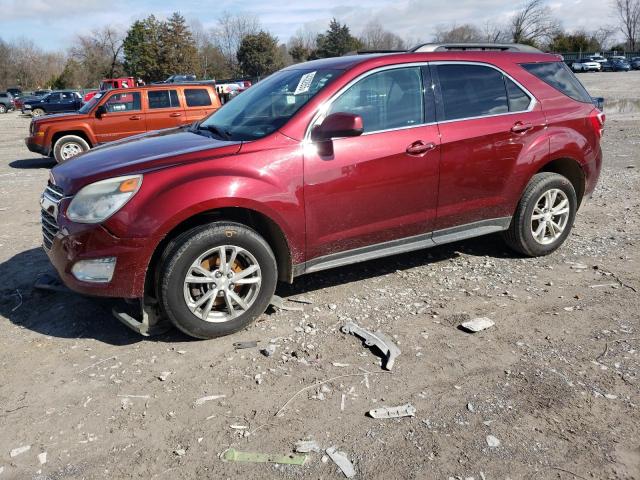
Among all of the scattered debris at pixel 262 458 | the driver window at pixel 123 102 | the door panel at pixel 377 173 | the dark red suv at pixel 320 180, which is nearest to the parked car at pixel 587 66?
the driver window at pixel 123 102

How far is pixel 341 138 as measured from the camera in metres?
3.94

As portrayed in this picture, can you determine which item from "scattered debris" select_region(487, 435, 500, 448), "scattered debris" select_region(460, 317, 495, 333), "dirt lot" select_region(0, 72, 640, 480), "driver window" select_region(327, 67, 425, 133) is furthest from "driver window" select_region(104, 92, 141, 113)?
"scattered debris" select_region(487, 435, 500, 448)

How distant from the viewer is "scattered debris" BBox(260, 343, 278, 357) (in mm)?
3576

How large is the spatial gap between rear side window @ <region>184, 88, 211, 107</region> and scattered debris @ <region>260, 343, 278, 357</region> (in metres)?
10.4

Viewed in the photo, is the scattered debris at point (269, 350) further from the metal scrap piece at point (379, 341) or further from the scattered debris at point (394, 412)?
the scattered debris at point (394, 412)

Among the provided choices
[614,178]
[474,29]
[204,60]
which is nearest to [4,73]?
[204,60]

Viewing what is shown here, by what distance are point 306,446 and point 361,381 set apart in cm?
65

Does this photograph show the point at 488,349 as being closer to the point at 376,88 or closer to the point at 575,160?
the point at 376,88

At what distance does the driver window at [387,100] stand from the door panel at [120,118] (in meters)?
9.52

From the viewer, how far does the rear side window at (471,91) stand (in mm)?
4477

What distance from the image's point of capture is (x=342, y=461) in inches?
102

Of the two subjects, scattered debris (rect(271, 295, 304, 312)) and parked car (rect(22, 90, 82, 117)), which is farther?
parked car (rect(22, 90, 82, 117))

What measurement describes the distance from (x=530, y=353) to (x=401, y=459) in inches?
53.9

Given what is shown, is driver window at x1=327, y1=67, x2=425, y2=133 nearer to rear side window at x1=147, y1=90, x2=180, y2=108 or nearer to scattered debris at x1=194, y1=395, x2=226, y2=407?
scattered debris at x1=194, y1=395, x2=226, y2=407
